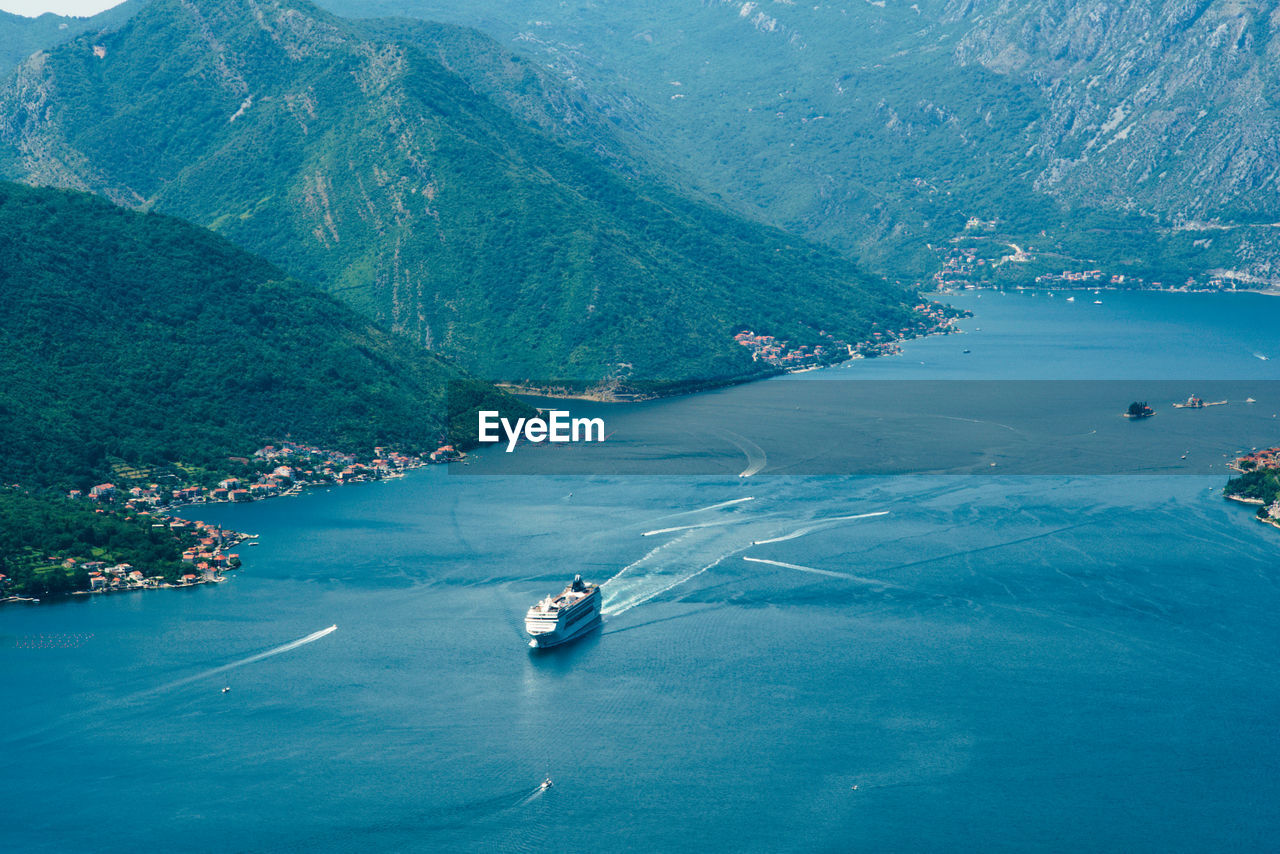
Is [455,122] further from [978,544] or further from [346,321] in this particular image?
[978,544]

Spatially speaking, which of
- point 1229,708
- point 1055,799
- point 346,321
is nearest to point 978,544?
point 1229,708

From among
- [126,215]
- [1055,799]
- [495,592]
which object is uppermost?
[126,215]

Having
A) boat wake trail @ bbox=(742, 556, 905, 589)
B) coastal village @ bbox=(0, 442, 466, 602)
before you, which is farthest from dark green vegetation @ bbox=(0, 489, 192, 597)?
boat wake trail @ bbox=(742, 556, 905, 589)

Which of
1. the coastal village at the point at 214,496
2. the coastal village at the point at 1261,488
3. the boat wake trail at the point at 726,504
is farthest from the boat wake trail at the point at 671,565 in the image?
the coastal village at the point at 1261,488

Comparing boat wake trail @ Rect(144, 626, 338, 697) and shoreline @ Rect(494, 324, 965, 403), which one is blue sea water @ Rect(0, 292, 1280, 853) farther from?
shoreline @ Rect(494, 324, 965, 403)

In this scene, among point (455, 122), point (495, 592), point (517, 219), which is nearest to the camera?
point (495, 592)

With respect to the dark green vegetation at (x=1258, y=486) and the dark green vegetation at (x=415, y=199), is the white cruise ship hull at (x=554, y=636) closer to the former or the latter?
the dark green vegetation at (x=1258, y=486)
